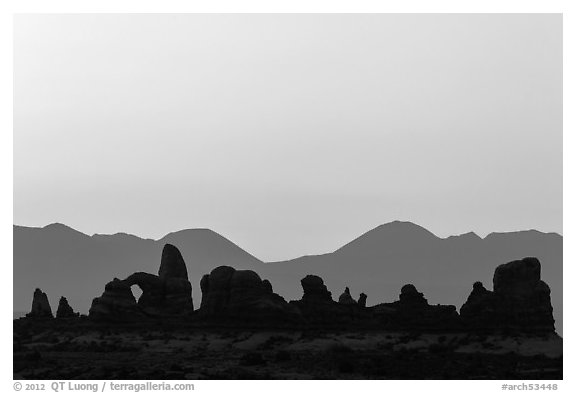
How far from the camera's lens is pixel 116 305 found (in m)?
81.9

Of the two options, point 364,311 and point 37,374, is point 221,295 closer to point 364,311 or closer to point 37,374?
point 364,311

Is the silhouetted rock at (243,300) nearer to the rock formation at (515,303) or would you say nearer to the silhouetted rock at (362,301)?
the silhouetted rock at (362,301)

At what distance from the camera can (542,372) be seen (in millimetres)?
63969

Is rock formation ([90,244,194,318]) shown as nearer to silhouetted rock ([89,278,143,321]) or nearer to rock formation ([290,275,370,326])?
silhouetted rock ([89,278,143,321])

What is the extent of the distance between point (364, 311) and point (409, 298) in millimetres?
3711

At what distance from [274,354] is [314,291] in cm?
878

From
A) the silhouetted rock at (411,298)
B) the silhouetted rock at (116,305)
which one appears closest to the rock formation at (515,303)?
the silhouetted rock at (411,298)

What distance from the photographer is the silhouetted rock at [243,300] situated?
3046 inches

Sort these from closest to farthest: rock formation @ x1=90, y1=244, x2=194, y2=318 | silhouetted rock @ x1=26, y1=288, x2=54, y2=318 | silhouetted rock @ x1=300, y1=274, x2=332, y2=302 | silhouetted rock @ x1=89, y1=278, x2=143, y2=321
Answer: silhouetted rock @ x1=300, y1=274, x2=332, y2=302 → silhouetted rock @ x1=89, y1=278, x2=143, y2=321 → rock formation @ x1=90, y1=244, x2=194, y2=318 → silhouetted rock @ x1=26, y1=288, x2=54, y2=318

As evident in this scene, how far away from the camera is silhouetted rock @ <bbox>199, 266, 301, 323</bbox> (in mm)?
77375

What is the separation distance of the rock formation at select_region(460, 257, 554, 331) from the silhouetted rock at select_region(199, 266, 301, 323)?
1394cm

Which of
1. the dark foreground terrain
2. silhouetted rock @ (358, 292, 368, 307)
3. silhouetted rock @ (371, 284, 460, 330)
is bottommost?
the dark foreground terrain

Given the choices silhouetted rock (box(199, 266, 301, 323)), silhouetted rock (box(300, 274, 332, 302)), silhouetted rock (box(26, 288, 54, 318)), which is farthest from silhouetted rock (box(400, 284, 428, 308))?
silhouetted rock (box(26, 288, 54, 318))

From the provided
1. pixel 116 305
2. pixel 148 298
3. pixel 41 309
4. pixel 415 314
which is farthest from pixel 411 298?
pixel 41 309
